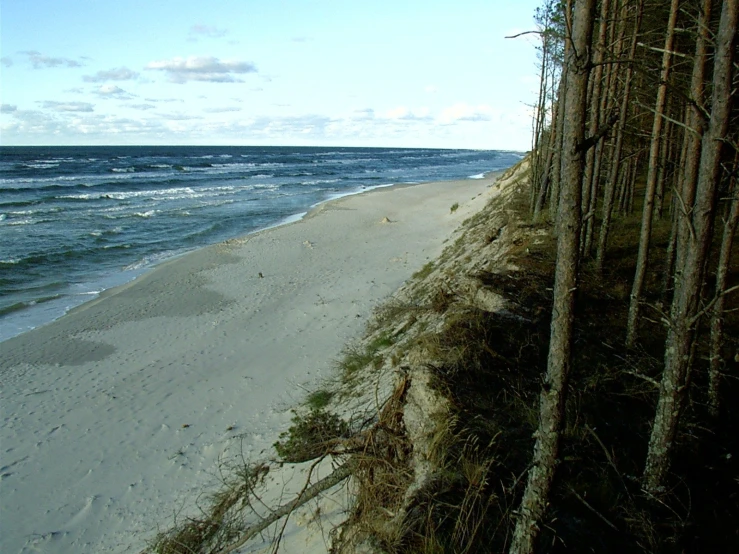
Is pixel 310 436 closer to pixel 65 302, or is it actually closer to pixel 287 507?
pixel 287 507

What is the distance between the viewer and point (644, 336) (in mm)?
8844

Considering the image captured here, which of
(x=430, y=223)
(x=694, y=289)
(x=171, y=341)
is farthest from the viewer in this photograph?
(x=430, y=223)

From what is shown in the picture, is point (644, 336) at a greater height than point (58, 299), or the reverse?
point (644, 336)

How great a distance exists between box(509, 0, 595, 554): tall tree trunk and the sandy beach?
5.08 m

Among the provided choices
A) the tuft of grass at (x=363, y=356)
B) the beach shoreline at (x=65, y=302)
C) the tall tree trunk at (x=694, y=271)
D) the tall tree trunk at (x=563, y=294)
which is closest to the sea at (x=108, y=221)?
the beach shoreline at (x=65, y=302)

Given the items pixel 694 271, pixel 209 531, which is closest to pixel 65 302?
pixel 209 531

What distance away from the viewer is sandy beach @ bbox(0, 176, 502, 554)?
23.9 feet

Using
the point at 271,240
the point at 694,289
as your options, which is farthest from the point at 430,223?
the point at 694,289

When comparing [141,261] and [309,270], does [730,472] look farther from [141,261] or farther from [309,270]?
[141,261]

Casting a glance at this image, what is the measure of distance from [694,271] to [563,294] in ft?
5.55

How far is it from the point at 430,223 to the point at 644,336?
63.0ft

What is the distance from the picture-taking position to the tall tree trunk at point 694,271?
4078 millimetres

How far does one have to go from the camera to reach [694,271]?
4.36 meters

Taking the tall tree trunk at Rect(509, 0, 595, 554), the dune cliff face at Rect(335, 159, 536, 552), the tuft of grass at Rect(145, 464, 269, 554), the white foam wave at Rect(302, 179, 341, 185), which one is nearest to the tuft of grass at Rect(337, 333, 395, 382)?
the dune cliff face at Rect(335, 159, 536, 552)
